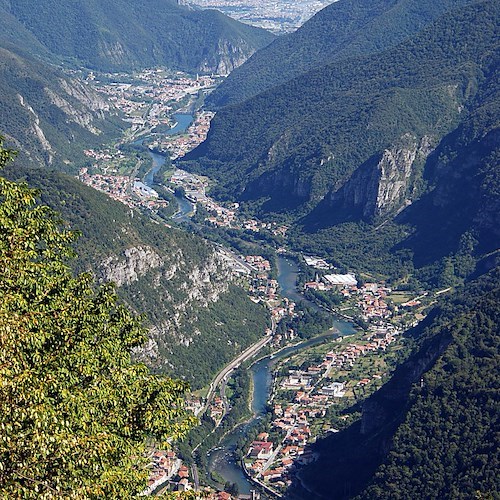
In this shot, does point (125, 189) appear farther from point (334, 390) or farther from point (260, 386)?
point (334, 390)

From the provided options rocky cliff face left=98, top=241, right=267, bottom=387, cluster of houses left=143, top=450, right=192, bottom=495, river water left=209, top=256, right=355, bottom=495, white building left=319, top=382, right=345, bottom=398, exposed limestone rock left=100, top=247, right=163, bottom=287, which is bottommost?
white building left=319, top=382, right=345, bottom=398

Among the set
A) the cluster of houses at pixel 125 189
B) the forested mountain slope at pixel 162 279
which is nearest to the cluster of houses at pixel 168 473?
the forested mountain slope at pixel 162 279

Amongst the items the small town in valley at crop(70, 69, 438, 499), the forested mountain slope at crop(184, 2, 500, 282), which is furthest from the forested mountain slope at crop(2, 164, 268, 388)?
the forested mountain slope at crop(184, 2, 500, 282)

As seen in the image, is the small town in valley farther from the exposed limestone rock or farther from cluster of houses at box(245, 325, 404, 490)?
the exposed limestone rock

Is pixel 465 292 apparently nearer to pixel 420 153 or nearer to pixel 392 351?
pixel 392 351

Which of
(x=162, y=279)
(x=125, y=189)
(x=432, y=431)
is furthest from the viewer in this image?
(x=125, y=189)

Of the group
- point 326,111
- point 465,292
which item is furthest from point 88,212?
point 326,111

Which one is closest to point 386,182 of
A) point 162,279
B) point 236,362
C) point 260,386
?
point 162,279
